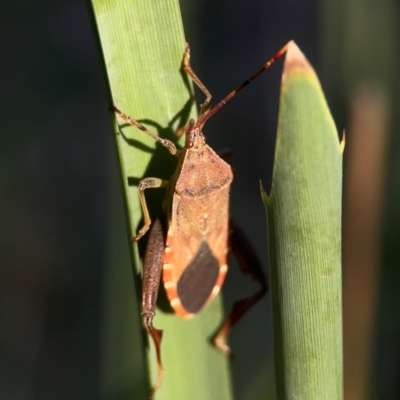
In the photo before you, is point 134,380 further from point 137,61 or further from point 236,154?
point 236,154

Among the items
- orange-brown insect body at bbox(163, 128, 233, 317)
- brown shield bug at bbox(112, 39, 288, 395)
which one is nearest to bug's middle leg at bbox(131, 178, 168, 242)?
brown shield bug at bbox(112, 39, 288, 395)

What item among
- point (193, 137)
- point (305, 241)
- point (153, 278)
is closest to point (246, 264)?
point (153, 278)

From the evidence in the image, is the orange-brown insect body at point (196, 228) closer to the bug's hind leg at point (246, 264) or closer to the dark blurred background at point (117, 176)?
the bug's hind leg at point (246, 264)

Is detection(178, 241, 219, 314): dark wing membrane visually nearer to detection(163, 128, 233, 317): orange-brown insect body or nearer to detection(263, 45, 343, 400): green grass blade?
detection(163, 128, 233, 317): orange-brown insect body

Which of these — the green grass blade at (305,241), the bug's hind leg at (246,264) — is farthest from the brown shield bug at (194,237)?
the green grass blade at (305,241)

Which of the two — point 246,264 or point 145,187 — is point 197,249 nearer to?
point 246,264

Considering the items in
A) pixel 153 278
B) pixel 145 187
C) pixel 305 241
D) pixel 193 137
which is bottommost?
pixel 153 278

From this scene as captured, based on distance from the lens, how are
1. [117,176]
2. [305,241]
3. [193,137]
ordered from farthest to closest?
[117,176] < [193,137] < [305,241]
